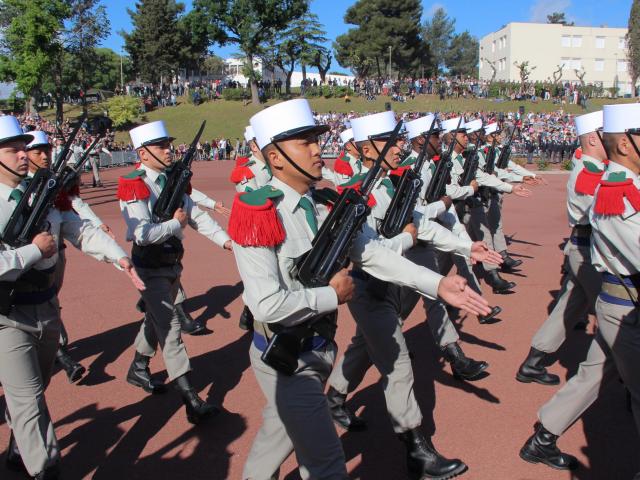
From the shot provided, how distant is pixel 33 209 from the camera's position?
3.71 m

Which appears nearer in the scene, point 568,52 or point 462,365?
point 462,365

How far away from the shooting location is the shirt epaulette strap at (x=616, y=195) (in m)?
3.15

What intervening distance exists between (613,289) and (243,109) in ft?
156

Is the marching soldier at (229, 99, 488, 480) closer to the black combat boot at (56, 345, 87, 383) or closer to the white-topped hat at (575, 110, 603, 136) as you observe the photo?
the black combat boot at (56, 345, 87, 383)

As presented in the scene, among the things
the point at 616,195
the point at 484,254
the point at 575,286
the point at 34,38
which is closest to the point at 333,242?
the point at 484,254

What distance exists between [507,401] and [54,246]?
3.59 meters

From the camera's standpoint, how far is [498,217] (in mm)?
9227

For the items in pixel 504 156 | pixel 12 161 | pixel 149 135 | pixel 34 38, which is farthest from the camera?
pixel 34 38

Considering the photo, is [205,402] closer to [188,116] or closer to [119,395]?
[119,395]

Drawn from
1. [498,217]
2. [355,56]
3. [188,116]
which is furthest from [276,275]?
[355,56]

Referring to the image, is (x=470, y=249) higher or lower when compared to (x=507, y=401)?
higher

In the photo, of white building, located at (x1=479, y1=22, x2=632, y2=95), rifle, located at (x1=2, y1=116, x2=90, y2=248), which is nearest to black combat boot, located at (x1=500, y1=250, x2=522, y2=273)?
rifle, located at (x1=2, y1=116, x2=90, y2=248)

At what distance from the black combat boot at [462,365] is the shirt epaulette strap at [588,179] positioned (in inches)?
65.9

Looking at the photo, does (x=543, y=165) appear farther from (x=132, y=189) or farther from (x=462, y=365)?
(x=132, y=189)
